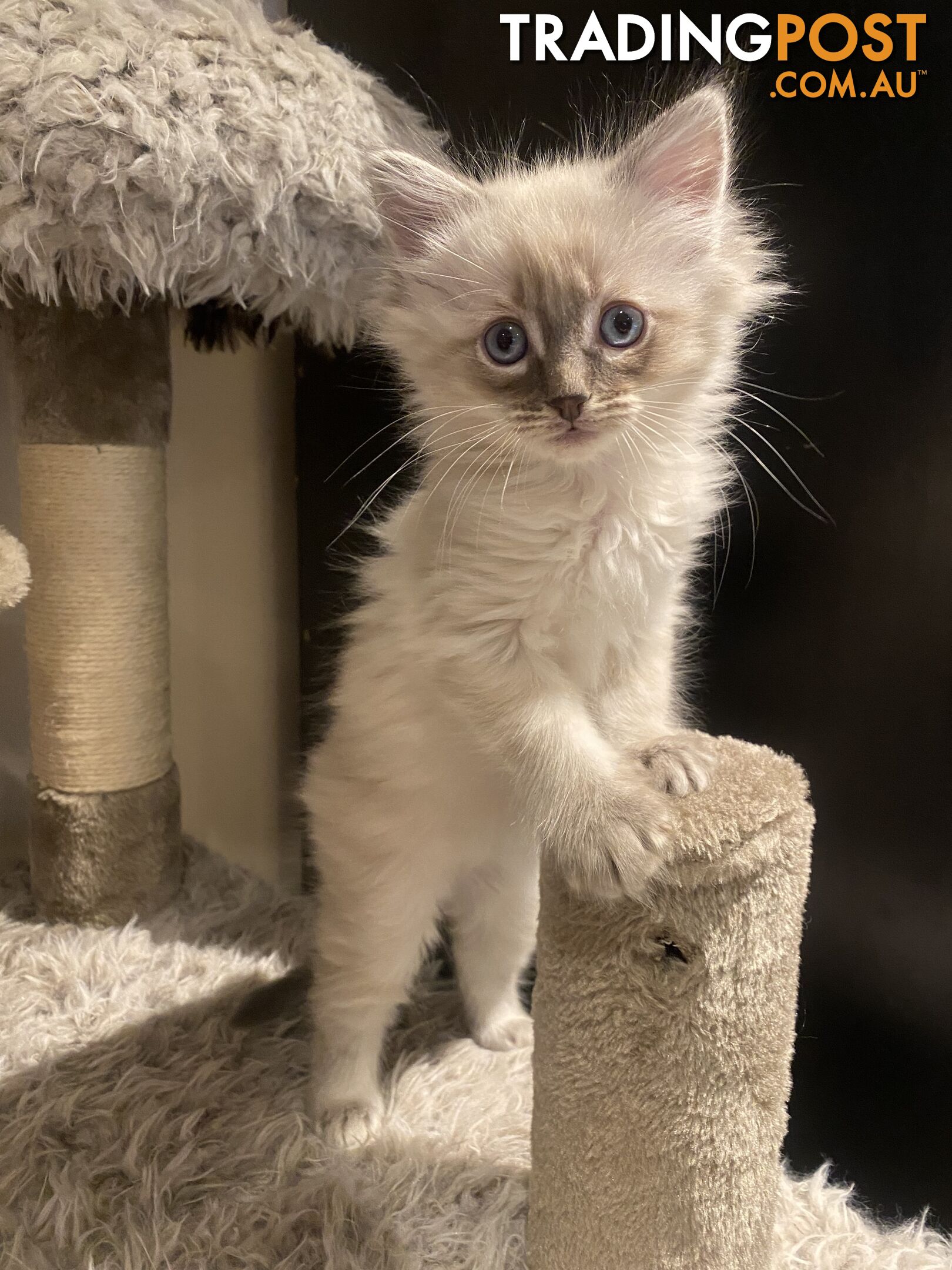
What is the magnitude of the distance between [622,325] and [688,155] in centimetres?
18

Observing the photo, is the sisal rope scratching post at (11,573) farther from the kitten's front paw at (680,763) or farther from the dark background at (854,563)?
the dark background at (854,563)

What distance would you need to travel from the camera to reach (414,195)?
0.89 meters

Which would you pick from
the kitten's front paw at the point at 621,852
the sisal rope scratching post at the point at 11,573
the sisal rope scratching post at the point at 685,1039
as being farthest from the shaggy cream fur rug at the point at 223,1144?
the sisal rope scratching post at the point at 11,573

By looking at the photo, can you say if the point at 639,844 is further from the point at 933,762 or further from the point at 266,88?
the point at 266,88

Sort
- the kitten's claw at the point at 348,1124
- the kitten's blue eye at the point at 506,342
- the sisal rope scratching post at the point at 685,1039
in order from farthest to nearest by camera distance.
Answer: the kitten's claw at the point at 348,1124
the kitten's blue eye at the point at 506,342
the sisal rope scratching post at the point at 685,1039

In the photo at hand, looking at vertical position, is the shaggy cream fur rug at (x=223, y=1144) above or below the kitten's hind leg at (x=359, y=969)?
below

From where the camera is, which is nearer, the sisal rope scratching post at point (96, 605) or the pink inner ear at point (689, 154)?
the pink inner ear at point (689, 154)

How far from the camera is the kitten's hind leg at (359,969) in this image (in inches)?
39.1

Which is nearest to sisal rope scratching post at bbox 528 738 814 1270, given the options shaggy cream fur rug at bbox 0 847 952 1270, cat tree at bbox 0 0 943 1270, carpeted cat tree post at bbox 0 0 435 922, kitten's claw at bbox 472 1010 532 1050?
cat tree at bbox 0 0 943 1270

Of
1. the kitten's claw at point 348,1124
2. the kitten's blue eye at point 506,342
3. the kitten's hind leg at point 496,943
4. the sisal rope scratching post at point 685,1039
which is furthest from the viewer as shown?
the kitten's hind leg at point 496,943

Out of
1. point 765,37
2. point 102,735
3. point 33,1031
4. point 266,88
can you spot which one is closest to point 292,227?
point 266,88

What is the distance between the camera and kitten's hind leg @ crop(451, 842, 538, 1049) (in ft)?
3.79

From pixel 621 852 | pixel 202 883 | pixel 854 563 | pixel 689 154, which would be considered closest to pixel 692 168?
pixel 689 154

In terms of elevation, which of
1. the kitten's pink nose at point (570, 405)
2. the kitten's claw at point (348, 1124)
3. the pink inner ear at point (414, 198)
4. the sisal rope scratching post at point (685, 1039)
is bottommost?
the kitten's claw at point (348, 1124)
